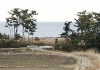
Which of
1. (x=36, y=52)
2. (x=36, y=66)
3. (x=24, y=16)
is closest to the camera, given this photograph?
(x=36, y=66)

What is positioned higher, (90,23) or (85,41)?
(90,23)

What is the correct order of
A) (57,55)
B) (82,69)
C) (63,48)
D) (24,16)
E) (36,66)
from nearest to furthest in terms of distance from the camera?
(82,69) < (36,66) < (57,55) < (63,48) < (24,16)

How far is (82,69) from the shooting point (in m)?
13.2

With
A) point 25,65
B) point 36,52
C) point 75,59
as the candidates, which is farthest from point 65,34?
point 25,65

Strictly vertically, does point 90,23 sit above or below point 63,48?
above

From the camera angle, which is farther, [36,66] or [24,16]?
[24,16]

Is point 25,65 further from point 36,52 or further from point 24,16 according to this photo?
point 24,16

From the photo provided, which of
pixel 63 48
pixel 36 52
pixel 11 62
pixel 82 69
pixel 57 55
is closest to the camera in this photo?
pixel 82 69

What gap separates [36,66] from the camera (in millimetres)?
15109

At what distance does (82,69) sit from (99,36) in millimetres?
12133

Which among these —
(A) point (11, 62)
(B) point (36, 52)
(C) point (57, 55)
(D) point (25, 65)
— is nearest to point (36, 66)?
(D) point (25, 65)

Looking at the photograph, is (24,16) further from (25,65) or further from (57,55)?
(25,65)

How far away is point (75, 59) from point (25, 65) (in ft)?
11.3

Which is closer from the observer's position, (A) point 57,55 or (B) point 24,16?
(A) point 57,55
